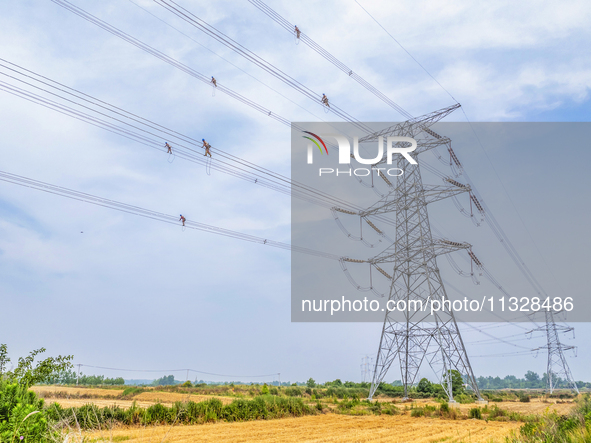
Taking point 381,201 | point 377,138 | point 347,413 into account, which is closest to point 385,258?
point 381,201

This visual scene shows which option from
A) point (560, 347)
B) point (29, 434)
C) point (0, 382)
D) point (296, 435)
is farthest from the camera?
point (560, 347)

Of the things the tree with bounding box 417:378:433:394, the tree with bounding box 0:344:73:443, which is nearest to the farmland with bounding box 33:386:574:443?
the tree with bounding box 0:344:73:443

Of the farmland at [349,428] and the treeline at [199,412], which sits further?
the treeline at [199,412]

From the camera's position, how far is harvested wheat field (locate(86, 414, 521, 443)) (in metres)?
16.1

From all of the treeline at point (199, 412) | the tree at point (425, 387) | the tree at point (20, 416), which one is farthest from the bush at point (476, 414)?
the tree at point (20, 416)

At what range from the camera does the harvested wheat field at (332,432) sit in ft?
52.9

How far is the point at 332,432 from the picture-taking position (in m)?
18.6

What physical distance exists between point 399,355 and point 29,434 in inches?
1067

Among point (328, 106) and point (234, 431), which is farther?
point (328, 106)

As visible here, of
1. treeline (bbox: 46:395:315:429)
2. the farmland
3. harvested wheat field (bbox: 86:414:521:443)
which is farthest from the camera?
treeline (bbox: 46:395:315:429)

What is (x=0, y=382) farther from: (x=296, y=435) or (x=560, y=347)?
(x=560, y=347)

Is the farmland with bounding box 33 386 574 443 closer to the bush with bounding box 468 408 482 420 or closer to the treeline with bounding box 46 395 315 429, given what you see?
the bush with bounding box 468 408 482 420

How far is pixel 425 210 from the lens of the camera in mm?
31203

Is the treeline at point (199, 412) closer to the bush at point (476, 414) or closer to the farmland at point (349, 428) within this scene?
the farmland at point (349, 428)
